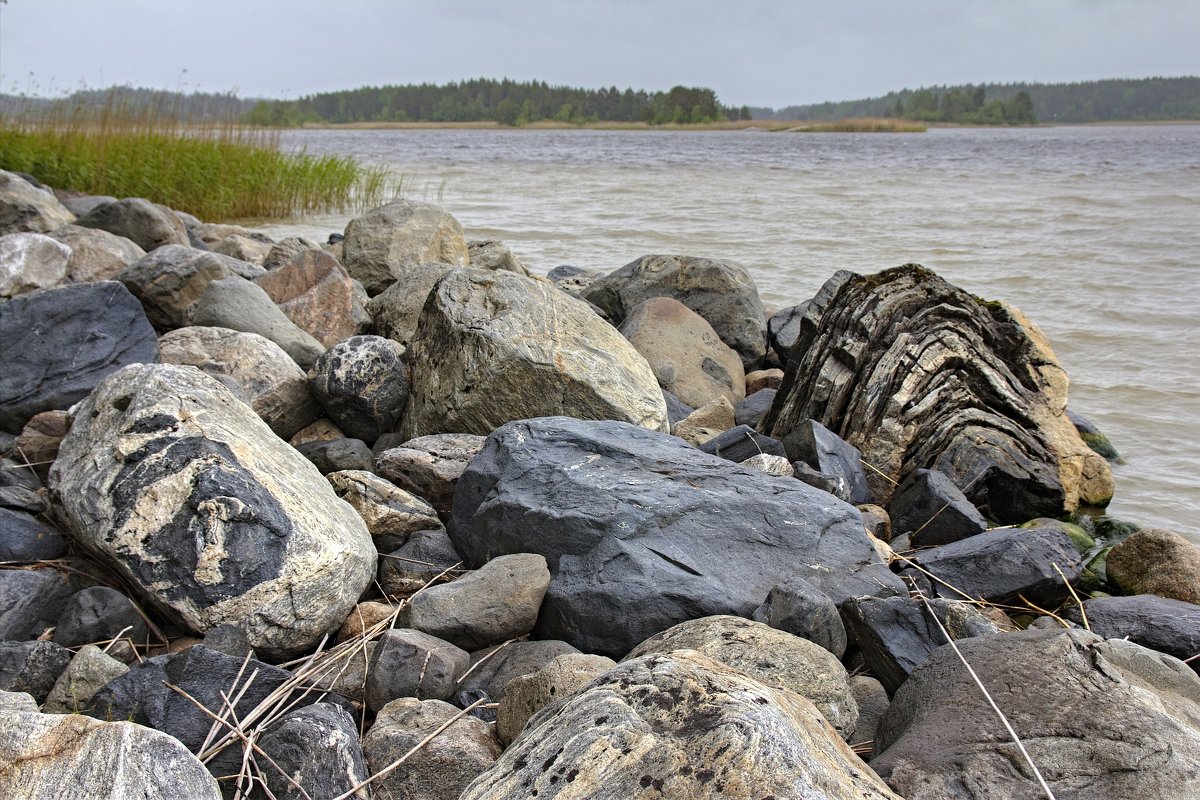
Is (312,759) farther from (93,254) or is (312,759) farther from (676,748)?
(93,254)

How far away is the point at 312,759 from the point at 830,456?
9.38 feet

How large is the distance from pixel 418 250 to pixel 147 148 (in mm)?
7298

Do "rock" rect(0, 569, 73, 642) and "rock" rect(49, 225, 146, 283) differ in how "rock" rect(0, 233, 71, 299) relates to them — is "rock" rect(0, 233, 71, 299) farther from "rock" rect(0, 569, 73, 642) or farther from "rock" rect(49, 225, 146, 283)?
"rock" rect(0, 569, 73, 642)

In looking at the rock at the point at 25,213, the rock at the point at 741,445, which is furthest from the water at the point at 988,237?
the rock at the point at 25,213

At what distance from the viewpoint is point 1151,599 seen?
334 centimetres

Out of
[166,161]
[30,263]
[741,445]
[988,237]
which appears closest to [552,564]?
[741,445]

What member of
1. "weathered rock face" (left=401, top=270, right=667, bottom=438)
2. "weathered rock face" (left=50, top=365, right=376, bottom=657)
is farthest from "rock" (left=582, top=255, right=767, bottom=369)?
"weathered rock face" (left=50, top=365, right=376, bottom=657)

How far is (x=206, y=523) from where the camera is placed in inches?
105

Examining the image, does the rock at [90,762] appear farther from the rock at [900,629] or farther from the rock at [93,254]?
the rock at [93,254]

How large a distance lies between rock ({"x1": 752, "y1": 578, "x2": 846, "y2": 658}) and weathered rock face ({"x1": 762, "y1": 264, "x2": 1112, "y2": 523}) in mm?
1928

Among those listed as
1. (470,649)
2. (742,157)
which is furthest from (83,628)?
(742,157)

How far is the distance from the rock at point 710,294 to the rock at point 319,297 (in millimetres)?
1889

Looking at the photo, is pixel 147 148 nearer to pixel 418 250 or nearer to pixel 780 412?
pixel 418 250

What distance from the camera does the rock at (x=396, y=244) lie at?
7.40 metres
